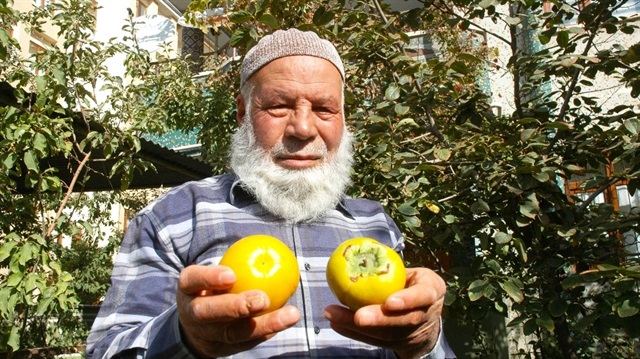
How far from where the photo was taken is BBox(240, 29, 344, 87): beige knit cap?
1868 millimetres

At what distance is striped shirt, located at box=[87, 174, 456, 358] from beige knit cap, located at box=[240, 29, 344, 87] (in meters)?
0.45

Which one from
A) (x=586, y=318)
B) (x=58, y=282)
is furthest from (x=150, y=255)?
(x=58, y=282)

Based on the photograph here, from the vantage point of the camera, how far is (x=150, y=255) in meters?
1.49

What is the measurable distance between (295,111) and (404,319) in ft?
2.89

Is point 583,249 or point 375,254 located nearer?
point 375,254

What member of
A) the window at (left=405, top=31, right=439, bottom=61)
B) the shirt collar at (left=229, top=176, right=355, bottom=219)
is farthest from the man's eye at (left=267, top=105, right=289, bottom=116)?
the window at (left=405, top=31, right=439, bottom=61)

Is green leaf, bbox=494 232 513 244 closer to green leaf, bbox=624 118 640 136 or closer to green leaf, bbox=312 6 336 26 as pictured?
green leaf, bbox=624 118 640 136

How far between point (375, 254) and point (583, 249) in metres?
2.13

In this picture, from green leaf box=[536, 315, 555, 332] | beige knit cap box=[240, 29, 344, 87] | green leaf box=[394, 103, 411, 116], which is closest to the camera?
beige knit cap box=[240, 29, 344, 87]

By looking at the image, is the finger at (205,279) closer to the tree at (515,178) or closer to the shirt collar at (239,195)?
the shirt collar at (239,195)

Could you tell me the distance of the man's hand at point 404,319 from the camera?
1.16 m

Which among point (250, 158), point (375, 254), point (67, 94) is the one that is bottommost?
point (375, 254)

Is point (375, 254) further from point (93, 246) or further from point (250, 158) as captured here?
point (93, 246)

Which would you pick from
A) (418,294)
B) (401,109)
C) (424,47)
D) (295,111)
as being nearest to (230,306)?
(418,294)
